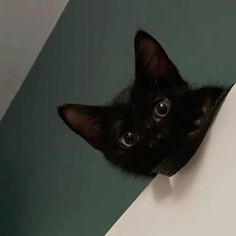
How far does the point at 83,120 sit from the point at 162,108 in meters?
0.17

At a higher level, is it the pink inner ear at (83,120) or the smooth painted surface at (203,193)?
the smooth painted surface at (203,193)

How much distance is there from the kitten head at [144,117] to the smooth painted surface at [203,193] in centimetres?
8

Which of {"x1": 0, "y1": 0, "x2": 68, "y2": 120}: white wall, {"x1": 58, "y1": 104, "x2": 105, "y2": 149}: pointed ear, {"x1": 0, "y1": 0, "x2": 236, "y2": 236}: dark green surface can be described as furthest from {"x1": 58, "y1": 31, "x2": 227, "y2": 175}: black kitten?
{"x1": 0, "y1": 0, "x2": 68, "y2": 120}: white wall

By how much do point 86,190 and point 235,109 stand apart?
82cm

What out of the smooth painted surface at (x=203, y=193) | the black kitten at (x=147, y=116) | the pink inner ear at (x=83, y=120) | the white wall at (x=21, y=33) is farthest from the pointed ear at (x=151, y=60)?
the white wall at (x=21, y=33)

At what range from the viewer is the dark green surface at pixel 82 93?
918 mm

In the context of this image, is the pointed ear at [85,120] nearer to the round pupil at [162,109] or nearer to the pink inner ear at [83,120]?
the pink inner ear at [83,120]

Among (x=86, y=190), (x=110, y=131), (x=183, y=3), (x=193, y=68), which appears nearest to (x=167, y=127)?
(x=110, y=131)

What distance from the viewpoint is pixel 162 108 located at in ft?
2.25

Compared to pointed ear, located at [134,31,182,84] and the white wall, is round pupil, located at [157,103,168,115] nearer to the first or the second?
pointed ear, located at [134,31,182,84]

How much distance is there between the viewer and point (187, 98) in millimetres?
671

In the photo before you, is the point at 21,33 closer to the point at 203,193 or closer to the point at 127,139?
the point at 127,139

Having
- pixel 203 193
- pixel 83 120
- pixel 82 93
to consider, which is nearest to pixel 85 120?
pixel 83 120

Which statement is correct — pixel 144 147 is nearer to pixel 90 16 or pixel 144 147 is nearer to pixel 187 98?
pixel 187 98
